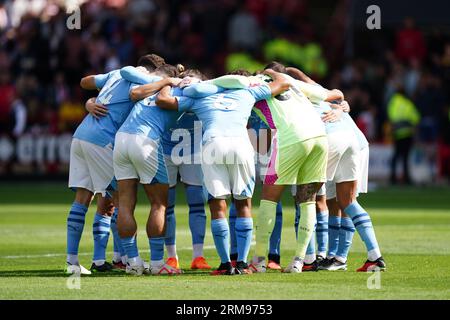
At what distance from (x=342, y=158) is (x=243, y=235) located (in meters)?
1.56

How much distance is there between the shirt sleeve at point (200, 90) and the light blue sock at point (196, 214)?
69.4 inches

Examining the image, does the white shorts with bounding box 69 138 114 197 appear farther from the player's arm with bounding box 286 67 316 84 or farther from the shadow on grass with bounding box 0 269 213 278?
the player's arm with bounding box 286 67 316 84

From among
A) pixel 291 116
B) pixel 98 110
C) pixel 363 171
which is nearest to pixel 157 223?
pixel 98 110

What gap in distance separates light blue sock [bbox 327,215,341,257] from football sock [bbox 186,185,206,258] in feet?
4.92

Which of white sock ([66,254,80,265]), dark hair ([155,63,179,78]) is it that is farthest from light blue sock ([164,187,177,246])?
dark hair ([155,63,179,78])

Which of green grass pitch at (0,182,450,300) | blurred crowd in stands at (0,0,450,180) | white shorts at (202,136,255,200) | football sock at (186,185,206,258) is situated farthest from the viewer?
blurred crowd in stands at (0,0,450,180)

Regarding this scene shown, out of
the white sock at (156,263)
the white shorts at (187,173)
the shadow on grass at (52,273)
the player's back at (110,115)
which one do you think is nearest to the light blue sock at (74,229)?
the shadow on grass at (52,273)

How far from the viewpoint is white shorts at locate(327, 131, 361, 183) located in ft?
42.7

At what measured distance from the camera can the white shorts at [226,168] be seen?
12305 millimetres

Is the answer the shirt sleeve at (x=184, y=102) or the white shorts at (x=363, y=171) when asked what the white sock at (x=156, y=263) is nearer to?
the shirt sleeve at (x=184, y=102)

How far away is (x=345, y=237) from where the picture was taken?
533 inches

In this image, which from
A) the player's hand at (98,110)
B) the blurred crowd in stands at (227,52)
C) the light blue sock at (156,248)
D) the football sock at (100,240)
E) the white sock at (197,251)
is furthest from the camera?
the blurred crowd in stands at (227,52)

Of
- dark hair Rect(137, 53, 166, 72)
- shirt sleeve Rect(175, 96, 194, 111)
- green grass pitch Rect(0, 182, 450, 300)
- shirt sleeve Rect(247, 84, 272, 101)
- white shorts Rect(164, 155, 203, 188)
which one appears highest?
dark hair Rect(137, 53, 166, 72)
